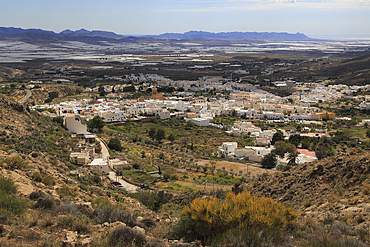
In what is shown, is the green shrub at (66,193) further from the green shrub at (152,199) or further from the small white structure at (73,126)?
the small white structure at (73,126)

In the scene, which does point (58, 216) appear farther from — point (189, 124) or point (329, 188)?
point (189, 124)

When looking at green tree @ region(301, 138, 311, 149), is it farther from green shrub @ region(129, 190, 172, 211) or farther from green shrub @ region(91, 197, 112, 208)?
green shrub @ region(91, 197, 112, 208)

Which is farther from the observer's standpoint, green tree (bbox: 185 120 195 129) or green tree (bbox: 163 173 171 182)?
green tree (bbox: 185 120 195 129)

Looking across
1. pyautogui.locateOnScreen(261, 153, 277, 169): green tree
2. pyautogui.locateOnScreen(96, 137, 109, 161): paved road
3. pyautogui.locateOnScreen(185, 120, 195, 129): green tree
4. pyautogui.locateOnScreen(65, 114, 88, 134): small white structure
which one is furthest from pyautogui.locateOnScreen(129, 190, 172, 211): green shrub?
pyautogui.locateOnScreen(185, 120, 195, 129): green tree

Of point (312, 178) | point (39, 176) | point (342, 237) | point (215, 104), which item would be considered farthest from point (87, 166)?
point (215, 104)

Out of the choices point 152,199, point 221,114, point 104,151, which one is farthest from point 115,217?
point 221,114

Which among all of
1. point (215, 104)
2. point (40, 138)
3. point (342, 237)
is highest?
point (342, 237)

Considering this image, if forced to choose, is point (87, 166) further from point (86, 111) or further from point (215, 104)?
Answer: point (215, 104)

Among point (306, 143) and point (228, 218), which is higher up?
point (228, 218)
